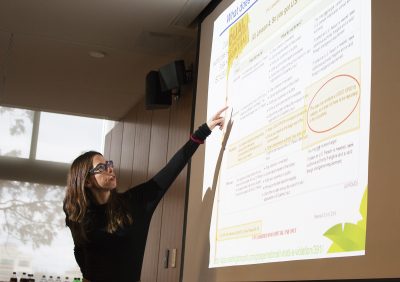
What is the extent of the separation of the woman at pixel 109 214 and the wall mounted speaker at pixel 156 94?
3.95 feet

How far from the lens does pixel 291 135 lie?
89.7 inches

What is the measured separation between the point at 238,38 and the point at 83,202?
1035 millimetres

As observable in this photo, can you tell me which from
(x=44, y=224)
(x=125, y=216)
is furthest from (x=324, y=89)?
(x=44, y=224)

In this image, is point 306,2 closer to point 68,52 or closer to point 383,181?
point 383,181

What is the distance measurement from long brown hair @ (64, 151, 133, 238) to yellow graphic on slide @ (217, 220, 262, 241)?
1.42 ft

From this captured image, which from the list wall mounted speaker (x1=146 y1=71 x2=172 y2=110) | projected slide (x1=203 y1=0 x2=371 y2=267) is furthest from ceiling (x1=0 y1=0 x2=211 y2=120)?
projected slide (x1=203 y1=0 x2=371 y2=267)

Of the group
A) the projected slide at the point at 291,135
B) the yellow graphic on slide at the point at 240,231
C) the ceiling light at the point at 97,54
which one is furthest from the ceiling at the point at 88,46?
the yellow graphic on slide at the point at 240,231

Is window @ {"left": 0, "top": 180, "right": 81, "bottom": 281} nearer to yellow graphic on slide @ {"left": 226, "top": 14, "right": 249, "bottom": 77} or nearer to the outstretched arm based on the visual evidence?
the outstretched arm

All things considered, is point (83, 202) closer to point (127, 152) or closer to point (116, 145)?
point (127, 152)

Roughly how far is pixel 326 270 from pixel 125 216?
120cm

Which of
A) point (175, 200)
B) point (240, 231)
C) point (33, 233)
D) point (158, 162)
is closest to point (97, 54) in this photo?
point (158, 162)

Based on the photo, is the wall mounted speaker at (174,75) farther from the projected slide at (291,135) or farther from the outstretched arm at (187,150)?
the outstretched arm at (187,150)

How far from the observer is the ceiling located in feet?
12.6

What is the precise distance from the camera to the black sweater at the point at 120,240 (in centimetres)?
282
